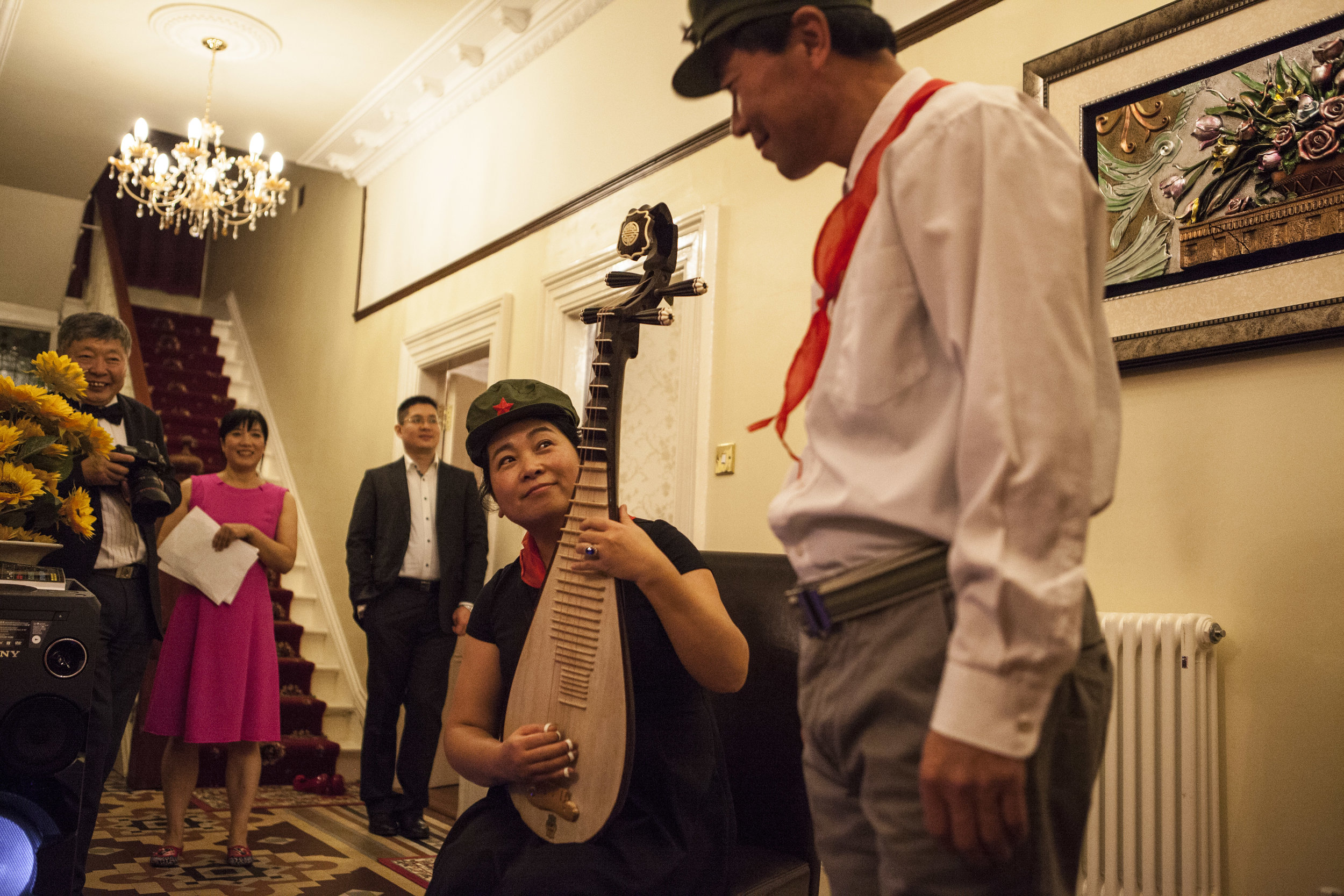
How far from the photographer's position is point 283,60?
5.55 m

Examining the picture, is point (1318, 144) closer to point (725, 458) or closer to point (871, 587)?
point (871, 587)

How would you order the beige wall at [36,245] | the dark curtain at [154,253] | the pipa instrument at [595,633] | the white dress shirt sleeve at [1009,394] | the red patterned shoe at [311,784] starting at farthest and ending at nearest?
the dark curtain at [154,253]
the beige wall at [36,245]
the red patterned shoe at [311,784]
the pipa instrument at [595,633]
the white dress shirt sleeve at [1009,394]

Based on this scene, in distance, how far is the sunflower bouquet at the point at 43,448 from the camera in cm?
188

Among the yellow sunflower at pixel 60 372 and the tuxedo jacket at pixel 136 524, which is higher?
the yellow sunflower at pixel 60 372

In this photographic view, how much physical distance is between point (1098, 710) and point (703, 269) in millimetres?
2811

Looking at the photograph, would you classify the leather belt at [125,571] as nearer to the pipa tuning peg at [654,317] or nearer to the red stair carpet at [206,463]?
the pipa tuning peg at [654,317]

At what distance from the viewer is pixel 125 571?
8.36ft

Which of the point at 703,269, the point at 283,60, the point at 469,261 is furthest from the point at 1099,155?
the point at 283,60

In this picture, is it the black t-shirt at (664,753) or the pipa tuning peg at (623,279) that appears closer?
the black t-shirt at (664,753)

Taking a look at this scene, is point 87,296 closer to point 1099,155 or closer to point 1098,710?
point 1099,155

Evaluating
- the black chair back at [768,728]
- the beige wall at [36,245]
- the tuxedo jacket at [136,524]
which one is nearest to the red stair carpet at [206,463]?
the beige wall at [36,245]

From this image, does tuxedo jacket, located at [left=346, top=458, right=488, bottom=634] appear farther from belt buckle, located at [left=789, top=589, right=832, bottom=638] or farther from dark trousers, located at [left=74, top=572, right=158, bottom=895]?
belt buckle, located at [left=789, top=589, right=832, bottom=638]

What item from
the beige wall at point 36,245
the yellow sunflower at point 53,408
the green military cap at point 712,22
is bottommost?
the yellow sunflower at point 53,408

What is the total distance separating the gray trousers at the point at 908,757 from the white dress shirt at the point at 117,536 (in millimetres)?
2276
